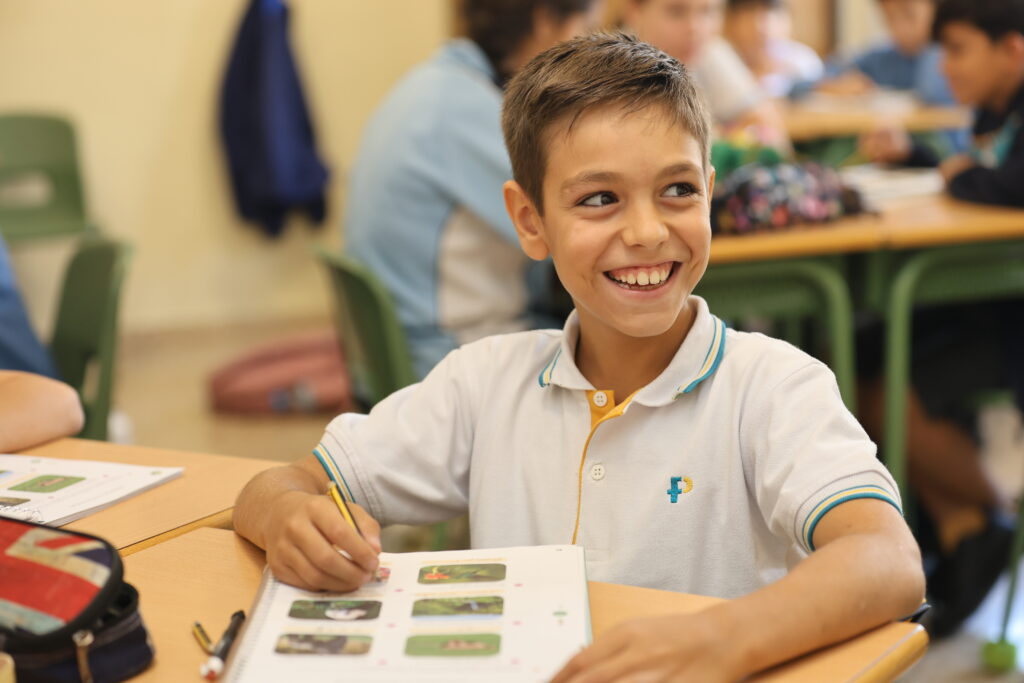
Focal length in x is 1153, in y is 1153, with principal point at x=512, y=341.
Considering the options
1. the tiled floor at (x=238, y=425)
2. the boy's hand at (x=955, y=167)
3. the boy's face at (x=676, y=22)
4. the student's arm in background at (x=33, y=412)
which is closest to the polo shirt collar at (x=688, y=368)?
the student's arm in background at (x=33, y=412)

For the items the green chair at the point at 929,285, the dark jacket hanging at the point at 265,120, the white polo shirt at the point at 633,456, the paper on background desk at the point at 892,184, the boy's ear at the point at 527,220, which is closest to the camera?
the white polo shirt at the point at 633,456

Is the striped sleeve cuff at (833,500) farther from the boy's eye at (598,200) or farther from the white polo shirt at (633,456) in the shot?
the boy's eye at (598,200)

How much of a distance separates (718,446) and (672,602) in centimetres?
26

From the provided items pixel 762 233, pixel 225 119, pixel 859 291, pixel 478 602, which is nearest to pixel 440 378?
pixel 478 602

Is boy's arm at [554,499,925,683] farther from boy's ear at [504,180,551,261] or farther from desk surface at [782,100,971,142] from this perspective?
desk surface at [782,100,971,142]

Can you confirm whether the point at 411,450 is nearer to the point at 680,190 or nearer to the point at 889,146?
the point at 680,190

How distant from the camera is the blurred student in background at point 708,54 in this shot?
335 cm

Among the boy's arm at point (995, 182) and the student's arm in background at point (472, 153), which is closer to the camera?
the student's arm in background at point (472, 153)

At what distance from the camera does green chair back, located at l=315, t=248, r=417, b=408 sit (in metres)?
2.04

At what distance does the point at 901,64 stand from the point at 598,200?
5.04 m

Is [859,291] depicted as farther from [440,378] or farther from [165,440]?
[165,440]

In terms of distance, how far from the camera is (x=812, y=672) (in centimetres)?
83

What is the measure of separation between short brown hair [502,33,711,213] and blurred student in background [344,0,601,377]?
39.9 inches

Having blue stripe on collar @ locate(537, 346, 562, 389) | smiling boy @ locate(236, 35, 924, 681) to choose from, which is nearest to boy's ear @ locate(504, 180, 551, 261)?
smiling boy @ locate(236, 35, 924, 681)
